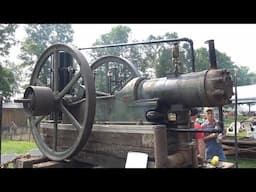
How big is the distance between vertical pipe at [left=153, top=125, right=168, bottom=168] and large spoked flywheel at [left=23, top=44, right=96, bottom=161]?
2.44 ft

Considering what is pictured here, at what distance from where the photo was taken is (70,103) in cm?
355

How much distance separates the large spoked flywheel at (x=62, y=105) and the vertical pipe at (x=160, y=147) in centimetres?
74

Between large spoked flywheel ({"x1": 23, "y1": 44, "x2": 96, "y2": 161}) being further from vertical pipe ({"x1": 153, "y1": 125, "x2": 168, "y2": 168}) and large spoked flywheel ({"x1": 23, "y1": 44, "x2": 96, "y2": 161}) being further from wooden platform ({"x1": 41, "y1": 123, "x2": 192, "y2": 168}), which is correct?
vertical pipe ({"x1": 153, "y1": 125, "x2": 168, "y2": 168})

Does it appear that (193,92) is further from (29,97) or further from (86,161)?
(29,97)

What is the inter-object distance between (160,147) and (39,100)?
149 centimetres

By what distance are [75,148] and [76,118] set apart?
0.49 metres

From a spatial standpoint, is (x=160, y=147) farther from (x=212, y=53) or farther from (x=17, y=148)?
(x=17, y=148)

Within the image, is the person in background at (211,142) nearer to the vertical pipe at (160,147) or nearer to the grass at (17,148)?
the vertical pipe at (160,147)

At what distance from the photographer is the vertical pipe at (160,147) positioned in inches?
104

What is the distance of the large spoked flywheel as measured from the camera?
307 cm

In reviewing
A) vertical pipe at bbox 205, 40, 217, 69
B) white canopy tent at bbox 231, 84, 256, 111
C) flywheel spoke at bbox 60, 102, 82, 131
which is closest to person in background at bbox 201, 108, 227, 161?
vertical pipe at bbox 205, 40, 217, 69

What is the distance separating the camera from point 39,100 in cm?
329

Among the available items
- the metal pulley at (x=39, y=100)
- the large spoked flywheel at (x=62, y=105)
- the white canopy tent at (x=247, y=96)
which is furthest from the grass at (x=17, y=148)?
the white canopy tent at (x=247, y=96)
